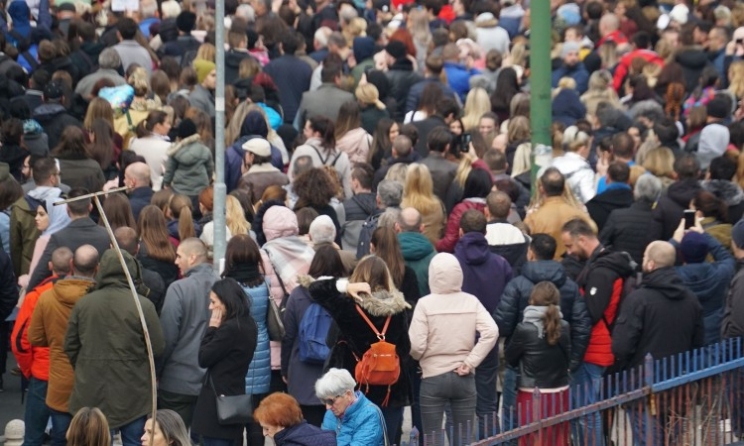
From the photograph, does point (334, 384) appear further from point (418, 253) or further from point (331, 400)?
point (418, 253)

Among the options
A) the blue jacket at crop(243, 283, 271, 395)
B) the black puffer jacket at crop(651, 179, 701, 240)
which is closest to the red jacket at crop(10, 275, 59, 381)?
the blue jacket at crop(243, 283, 271, 395)

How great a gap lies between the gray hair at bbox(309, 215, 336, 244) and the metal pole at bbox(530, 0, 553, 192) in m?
2.49

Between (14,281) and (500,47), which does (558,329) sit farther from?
(500,47)

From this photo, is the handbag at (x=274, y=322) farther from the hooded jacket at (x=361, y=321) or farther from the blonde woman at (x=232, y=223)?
the blonde woman at (x=232, y=223)

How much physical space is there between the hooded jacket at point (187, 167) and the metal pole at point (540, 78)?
3.23 m

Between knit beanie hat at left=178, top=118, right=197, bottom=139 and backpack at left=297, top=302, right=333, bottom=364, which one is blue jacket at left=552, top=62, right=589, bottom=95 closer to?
knit beanie hat at left=178, top=118, right=197, bottom=139

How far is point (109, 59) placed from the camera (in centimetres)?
1853

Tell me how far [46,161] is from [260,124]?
107 inches

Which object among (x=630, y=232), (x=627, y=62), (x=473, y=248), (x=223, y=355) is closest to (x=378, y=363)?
(x=223, y=355)

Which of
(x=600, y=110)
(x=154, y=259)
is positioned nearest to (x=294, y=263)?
(x=154, y=259)

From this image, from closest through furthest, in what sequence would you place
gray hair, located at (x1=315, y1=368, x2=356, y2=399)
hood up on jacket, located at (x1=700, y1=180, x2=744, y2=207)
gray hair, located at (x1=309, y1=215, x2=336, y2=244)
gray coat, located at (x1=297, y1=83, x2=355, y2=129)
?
1. gray hair, located at (x1=315, y1=368, x2=356, y2=399)
2. gray hair, located at (x1=309, y1=215, x2=336, y2=244)
3. hood up on jacket, located at (x1=700, y1=180, x2=744, y2=207)
4. gray coat, located at (x1=297, y1=83, x2=355, y2=129)

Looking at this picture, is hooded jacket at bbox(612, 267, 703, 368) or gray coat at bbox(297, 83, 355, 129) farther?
gray coat at bbox(297, 83, 355, 129)

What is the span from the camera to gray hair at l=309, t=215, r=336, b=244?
12.1 meters

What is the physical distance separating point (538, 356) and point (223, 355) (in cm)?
208
